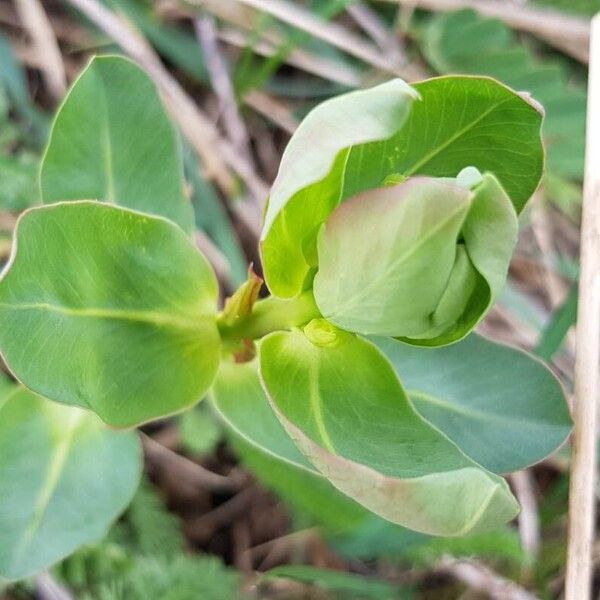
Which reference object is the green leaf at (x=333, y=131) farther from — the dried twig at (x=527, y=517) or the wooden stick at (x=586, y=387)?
the dried twig at (x=527, y=517)

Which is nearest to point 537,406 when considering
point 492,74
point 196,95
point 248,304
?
point 248,304

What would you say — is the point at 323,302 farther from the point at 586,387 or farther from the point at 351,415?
the point at 586,387

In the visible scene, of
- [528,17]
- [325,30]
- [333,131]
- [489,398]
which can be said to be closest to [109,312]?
[333,131]

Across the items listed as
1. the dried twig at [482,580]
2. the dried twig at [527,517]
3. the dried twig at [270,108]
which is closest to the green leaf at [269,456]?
the dried twig at [482,580]

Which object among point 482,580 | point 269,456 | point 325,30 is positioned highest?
point 325,30

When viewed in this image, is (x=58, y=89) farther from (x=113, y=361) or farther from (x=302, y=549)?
(x=302, y=549)

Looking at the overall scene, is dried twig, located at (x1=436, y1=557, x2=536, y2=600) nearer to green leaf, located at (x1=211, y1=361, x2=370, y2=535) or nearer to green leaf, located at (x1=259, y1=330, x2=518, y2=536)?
green leaf, located at (x1=211, y1=361, x2=370, y2=535)

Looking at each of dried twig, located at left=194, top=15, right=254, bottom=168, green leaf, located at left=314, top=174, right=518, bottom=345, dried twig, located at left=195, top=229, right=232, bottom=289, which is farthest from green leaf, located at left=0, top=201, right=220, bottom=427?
dried twig, located at left=194, top=15, right=254, bottom=168
